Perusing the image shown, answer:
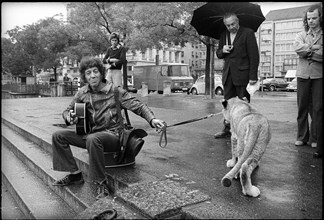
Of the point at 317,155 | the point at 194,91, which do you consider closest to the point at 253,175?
the point at 317,155

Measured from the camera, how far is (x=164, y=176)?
4.11 m

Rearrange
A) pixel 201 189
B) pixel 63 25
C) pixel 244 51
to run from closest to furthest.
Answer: pixel 201 189 → pixel 244 51 → pixel 63 25

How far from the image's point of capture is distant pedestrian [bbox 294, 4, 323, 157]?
461 centimetres

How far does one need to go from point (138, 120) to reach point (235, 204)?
6.63m

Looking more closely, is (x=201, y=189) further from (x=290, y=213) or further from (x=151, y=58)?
(x=151, y=58)

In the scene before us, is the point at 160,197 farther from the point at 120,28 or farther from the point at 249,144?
the point at 120,28

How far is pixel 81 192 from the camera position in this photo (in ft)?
13.8

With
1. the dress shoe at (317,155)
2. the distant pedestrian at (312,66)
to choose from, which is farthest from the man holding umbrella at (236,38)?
the dress shoe at (317,155)

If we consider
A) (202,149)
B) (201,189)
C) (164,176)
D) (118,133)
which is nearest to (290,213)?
(201,189)

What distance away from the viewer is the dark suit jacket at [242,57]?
5383 millimetres

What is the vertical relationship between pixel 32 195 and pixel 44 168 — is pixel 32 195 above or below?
below

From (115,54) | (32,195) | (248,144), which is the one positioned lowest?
(32,195)

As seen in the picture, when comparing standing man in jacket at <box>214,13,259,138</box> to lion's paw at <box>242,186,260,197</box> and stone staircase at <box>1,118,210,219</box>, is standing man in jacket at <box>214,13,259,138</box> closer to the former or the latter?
stone staircase at <box>1,118,210,219</box>

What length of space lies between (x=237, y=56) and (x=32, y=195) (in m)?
3.66
